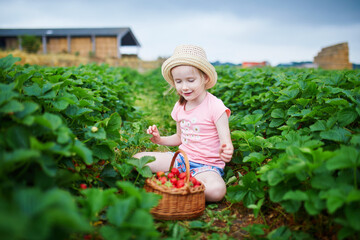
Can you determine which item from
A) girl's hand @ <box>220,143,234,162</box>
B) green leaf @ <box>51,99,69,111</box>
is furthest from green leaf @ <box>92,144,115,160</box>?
girl's hand @ <box>220,143,234,162</box>

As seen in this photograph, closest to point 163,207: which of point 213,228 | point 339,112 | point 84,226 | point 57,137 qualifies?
point 213,228

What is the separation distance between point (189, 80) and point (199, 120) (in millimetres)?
400

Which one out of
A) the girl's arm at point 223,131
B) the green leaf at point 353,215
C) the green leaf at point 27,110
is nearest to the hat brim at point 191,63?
the girl's arm at point 223,131

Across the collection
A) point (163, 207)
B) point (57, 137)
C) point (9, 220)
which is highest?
point (57, 137)

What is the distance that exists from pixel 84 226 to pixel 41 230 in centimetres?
14

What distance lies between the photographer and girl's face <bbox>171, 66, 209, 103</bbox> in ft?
7.80

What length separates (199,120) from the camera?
2518 millimetres

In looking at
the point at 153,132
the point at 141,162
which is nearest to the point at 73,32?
the point at 153,132

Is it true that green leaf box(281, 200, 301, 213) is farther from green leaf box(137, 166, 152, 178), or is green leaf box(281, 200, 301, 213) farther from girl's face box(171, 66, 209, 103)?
girl's face box(171, 66, 209, 103)

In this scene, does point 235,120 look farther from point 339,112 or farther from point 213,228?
point 213,228

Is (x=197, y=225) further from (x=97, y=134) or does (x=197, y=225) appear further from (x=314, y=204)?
(x=97, y=134)

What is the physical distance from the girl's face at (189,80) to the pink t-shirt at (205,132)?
0.16 metres

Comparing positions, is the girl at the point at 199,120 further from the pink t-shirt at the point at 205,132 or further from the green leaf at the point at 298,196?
the green leaf at the point at 298,196

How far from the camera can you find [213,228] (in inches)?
73.7
